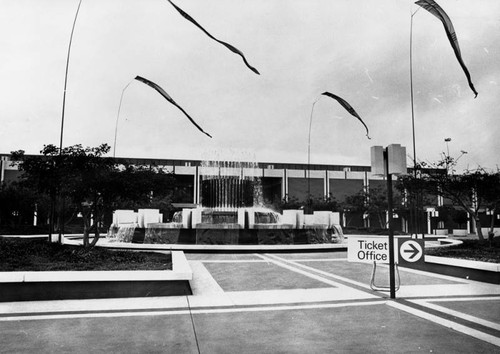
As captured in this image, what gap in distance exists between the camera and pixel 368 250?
8.55 meters

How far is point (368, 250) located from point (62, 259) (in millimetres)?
7725

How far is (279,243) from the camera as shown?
23.3 metres

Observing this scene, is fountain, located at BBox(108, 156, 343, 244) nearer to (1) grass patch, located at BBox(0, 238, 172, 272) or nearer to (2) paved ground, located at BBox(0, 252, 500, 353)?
(1) grass patch, located at BBox(0, 238, 172, 272)

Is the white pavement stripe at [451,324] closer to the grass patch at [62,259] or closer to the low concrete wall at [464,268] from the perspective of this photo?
the low concrete wall at [464,268]

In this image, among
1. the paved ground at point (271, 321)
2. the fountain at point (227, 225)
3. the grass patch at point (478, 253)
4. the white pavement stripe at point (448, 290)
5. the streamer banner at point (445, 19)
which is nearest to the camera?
the paved ground at point (271, 321)

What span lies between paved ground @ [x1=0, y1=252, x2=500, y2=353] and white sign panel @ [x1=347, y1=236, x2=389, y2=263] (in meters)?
0.70

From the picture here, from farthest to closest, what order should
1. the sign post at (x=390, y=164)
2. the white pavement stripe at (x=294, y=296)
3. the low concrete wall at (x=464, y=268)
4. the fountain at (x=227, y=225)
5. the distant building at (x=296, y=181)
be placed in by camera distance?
1. the distant building at (x=296, y=181)
2. the fountain at (x=227, y=225)
3. the low concrete wall at (x=464, y=268)
4. the sign post at (x=390, y=164)
5. the white pavement stripe at (x=294, y=296)

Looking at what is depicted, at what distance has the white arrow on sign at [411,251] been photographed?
335 inches

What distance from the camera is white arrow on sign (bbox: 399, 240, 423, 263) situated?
850cm

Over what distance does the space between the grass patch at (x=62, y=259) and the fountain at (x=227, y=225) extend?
9760 millimetres

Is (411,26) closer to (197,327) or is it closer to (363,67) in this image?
(363,67)

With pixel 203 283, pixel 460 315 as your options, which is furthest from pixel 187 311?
pixel 460 315

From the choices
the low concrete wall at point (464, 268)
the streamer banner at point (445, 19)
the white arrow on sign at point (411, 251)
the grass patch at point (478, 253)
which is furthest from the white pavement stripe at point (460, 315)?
the grass patch at point (478, 253)

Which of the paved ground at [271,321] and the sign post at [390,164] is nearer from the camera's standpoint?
the paved ground at [271,321]
